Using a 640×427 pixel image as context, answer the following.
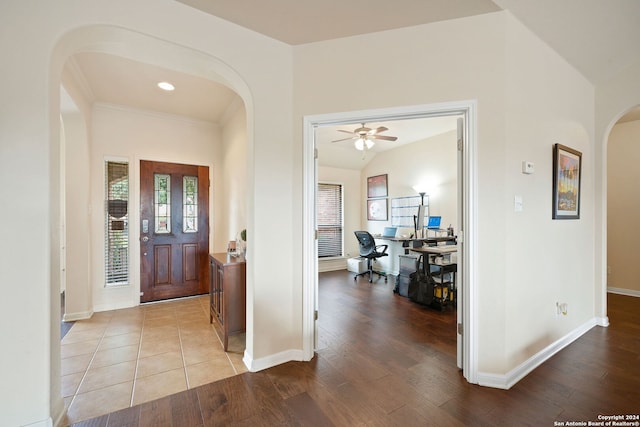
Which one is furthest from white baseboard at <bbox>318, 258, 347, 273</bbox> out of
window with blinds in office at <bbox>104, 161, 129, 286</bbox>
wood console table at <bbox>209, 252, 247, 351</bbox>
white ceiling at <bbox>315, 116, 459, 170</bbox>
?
window with blinds in office at <bbox>104, 161, 129, 286</bbox>

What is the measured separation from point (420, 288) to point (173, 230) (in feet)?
12.7

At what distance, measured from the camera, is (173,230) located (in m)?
4.14

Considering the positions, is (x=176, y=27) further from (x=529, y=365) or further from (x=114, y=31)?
(x=529, y=365)

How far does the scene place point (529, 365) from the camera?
220 cm

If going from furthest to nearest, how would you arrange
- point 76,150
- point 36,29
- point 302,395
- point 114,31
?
point 76,150
point 302,395
point 114,31
point 36,29

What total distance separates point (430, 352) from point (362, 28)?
2.96 meters

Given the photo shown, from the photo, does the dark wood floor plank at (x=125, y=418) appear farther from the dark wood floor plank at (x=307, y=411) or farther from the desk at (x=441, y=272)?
the desk at (x=441, y=272)

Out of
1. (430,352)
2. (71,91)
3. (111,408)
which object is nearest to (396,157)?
(430,352)

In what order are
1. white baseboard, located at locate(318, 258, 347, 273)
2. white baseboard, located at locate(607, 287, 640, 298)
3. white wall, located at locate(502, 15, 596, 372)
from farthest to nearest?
white baseboard, located at locate(318, 258, 347, 273) < white baseboard, located at locate(607, 287, 640, 298) < white wall, located at locate(502, 15, 596, 372)

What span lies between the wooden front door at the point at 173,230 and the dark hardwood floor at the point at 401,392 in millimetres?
2542

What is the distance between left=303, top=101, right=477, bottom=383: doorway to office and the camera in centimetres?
203

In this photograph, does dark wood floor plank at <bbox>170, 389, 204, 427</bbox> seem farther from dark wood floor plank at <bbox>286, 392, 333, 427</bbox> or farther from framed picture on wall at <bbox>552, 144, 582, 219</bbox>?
framed picture on wall at <bbox>552, 144, 582, 219</bbox>

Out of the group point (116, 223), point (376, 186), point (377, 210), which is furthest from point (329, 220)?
point (116, 223)

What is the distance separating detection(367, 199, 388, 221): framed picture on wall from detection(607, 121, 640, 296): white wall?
3.85 m
